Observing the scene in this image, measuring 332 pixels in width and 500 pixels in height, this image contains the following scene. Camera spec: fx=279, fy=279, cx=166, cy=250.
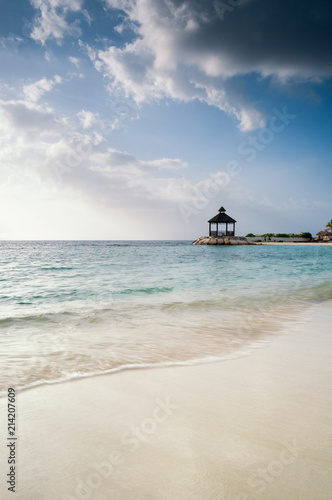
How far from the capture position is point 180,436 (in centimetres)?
185

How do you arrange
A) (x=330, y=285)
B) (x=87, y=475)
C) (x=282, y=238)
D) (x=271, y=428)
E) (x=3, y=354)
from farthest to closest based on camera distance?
(x=282, y=238)
(x=330, y=285)
(x=3, y=354)
(x=271, y=428)
(x=87, y=475)

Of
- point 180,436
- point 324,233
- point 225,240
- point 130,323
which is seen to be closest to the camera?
point 180,436

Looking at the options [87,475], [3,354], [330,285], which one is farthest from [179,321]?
[330,285]

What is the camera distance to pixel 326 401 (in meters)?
2.30

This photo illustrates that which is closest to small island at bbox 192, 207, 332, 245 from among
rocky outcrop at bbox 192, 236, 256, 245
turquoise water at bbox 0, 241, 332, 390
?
rocky outcrop at bbox 192, 236, 256, 245

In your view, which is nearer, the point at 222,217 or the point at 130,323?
the point at 130,323

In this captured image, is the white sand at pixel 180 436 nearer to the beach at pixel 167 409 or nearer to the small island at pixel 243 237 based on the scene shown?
the beach at pixel 167 409

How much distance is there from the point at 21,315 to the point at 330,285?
9.99m

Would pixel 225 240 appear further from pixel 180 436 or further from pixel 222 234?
Answer: pixel 180 436

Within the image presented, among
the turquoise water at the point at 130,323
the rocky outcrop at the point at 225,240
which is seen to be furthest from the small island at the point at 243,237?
the turquoise water at the point at 130,323

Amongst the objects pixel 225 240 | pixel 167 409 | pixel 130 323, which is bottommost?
pixel 130 323

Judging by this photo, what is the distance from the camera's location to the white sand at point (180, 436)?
4.75 ft

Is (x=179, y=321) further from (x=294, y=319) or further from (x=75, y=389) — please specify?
(x=75, y=389)

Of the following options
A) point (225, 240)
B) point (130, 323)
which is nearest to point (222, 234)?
point (225, 240)
